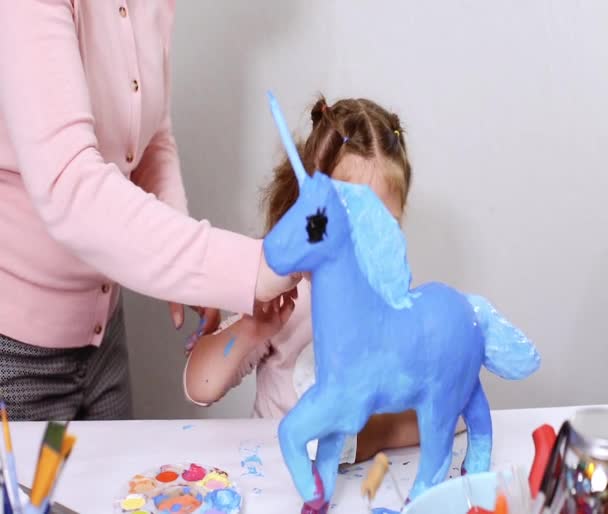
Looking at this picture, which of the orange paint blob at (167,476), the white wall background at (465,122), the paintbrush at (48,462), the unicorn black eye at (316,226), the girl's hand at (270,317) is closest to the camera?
the paintbrush at (48,462)

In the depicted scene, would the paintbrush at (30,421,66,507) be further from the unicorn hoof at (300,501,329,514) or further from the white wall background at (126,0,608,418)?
the white wall background at (126,0,608,418)

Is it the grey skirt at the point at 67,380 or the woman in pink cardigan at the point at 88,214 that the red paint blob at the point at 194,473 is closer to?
the woman in pink cardigan at the point at 88,214

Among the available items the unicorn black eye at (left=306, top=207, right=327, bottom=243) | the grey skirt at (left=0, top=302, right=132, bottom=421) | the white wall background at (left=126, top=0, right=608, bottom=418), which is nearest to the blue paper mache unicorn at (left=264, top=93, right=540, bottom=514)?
the unicorn black eye at (left=306, top=207, right=327, bottom=243)

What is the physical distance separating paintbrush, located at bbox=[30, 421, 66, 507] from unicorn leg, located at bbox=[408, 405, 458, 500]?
0.80 feet

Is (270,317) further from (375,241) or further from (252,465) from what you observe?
(375,241)

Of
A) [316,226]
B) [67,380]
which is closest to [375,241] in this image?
[316,226]

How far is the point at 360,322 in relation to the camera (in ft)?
1.59

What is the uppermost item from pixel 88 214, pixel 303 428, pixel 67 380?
pixel 88 214

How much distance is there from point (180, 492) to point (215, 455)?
7 centimetres

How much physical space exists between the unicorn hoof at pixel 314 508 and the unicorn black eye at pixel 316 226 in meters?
0.18

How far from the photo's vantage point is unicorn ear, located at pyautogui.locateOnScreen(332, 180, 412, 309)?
0.49 metres

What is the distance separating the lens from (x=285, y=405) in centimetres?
81

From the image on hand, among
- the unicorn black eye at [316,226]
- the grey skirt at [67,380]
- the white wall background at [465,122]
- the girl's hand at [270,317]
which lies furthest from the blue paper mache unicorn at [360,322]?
the white wall background at [465,122]

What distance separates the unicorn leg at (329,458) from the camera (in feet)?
1.72
